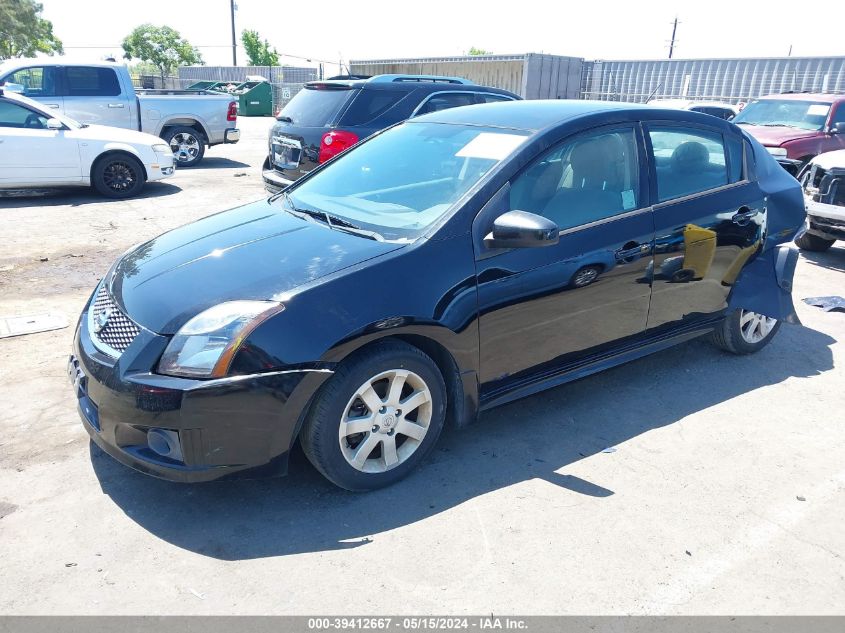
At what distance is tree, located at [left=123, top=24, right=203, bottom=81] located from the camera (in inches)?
2494

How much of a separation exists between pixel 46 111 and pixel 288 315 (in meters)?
8.75

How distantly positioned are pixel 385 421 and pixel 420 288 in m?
0.64

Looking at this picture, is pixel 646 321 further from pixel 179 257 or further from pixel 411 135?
pixel 179 257

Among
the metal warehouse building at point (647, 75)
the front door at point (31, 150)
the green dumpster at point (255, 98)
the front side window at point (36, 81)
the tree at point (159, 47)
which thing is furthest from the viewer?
the tree at point (159, 47)

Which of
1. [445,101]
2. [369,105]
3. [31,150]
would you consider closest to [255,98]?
[31,150]

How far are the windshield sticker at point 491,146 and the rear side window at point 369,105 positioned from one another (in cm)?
435

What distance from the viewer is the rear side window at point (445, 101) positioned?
28.9 feet

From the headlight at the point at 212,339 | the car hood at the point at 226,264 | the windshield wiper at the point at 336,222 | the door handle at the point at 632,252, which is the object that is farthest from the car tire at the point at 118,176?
the door handle at the point at 632,252

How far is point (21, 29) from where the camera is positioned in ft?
193

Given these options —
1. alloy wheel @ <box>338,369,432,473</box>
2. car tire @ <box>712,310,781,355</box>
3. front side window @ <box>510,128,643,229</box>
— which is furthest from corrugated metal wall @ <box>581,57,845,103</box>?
alloy wheel @ <box>338,369,432,473</box>

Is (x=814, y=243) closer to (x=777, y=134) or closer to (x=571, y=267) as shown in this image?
(x=777, y=134)

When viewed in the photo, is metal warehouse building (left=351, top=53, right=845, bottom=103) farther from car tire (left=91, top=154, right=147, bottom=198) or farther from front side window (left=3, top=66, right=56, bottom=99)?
car tire (left=91, top=154, right=147, bottom=198)

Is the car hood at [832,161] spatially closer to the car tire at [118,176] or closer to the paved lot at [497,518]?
the paved lot at [497,518]

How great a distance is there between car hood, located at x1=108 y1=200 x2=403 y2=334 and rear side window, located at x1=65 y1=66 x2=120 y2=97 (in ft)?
33.8
